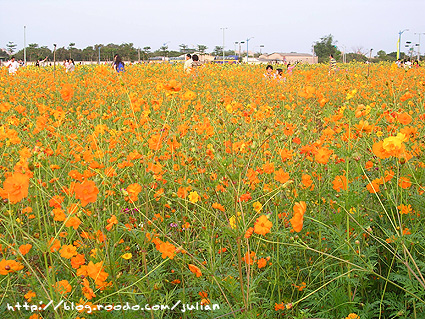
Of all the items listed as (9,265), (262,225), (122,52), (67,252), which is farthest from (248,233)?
(122,52)

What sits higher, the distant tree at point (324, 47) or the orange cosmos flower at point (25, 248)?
the distant tree at point (324, 47)

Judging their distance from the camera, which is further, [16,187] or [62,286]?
[62,286]

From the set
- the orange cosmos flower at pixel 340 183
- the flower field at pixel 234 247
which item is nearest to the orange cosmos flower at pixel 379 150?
the flower field at pixel 234 247

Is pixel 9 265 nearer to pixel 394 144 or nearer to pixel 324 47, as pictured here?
pixel 394 144

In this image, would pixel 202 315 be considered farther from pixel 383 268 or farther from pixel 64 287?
pixel 383 268

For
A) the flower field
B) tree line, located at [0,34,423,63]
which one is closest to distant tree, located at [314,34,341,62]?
tree line, located at [0,34,423,63]

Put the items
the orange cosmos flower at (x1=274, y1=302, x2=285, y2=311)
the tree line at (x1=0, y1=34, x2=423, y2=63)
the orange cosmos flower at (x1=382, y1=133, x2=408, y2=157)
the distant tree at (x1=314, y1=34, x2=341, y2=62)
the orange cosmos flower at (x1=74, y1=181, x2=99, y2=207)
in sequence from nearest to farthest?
the orange cosmos flower at (x1=74, y1=181, x2=99, y2=207)
the orange cosmos flower at (x1=382, y1=133, x2=408, y2=157)
the orange cosmos flower at (x1=274, y1=302, x2=285, y2=311)
the tree line at (x1=0, y1=34, x2=423, y2=63)
the distant tree at (x1=314, y1=34, x2=341, y2=62)

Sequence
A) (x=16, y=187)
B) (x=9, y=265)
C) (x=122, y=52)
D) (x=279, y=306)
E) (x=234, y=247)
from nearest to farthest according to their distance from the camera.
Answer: (x=16, y=187), (x=9, y=265), (x=279, y=306), (x=234, y=247), (x=122, y=52)

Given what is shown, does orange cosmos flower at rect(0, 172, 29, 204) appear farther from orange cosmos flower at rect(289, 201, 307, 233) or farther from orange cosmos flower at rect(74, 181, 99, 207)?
orange cosmos flower at rect(289, 201, 307, 233)

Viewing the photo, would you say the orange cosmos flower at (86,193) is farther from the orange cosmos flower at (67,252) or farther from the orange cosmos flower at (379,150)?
the orange cosmos flower at (379,150)

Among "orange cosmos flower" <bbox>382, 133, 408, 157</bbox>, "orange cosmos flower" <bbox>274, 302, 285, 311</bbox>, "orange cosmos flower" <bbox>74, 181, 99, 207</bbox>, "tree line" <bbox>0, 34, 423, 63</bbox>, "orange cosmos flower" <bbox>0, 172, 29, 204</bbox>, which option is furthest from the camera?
"tree line" <bbox>0, 34, 423, 63</bbox>

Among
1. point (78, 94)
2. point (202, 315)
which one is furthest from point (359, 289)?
point (78, 94)

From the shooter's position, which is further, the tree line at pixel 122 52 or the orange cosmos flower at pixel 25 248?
the tree line at pixel 122 52

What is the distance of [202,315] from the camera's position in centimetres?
164
